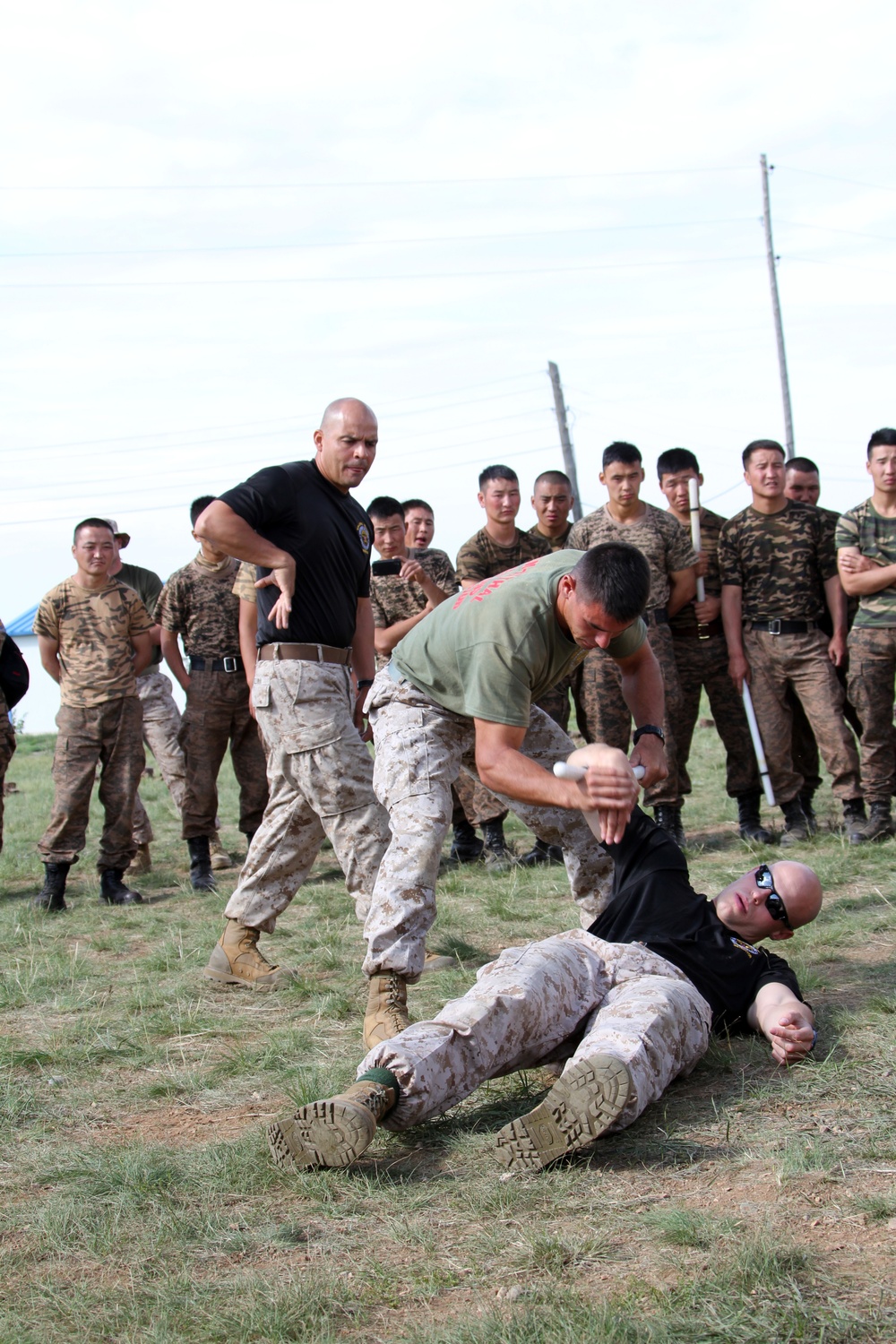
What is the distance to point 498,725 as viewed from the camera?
3.78 m

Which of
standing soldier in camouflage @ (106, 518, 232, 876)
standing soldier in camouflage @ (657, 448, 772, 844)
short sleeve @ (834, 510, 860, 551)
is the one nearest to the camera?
short sleeve @ (834, 510, 860, 551)

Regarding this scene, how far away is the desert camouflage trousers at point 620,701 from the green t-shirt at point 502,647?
3.34 meters

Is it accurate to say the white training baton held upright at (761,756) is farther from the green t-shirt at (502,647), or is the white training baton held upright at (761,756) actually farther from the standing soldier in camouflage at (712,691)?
the green t-shirt at (502,647)

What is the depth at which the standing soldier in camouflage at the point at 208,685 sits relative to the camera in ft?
26.3

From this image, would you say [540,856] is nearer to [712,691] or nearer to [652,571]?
[712,691]

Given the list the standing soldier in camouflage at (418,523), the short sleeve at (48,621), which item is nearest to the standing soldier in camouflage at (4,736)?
the short sleeve at (48,621)

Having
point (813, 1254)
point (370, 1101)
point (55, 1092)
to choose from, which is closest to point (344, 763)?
point (55, 1092)

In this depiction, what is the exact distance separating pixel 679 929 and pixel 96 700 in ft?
16.5

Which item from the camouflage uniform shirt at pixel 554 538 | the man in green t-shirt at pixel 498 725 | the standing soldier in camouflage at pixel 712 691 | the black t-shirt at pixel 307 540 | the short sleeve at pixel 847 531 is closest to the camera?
the man in green t-shirt at pixel 498 725

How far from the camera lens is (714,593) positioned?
816 cm

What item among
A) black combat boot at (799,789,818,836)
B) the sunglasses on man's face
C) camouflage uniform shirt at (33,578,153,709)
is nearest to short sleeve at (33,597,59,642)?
camouflage uniform shirt at (33,578,153,709)

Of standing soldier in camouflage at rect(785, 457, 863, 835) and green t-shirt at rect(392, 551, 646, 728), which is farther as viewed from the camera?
standing soldier in camouflage at rect(785, 457, 863, 835)

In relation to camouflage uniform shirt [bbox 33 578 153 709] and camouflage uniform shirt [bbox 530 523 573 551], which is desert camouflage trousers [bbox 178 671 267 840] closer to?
camouflage uniform shirt [bbox 33 578 153 709]

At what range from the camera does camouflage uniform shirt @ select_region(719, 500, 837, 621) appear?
7746mm
